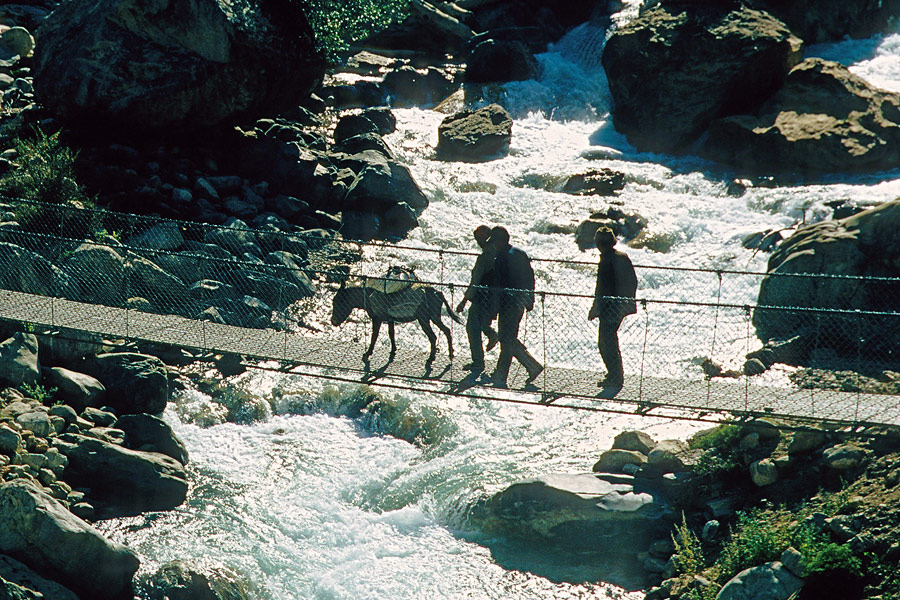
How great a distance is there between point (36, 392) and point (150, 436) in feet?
4.28

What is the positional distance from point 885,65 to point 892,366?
13975 mm

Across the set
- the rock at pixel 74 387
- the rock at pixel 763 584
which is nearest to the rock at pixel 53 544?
the rock at pixel 74 387

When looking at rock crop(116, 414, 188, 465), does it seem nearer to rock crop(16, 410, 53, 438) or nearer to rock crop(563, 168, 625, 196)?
rock crop(16, 410, 53, 438)

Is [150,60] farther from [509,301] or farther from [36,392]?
[509,301]

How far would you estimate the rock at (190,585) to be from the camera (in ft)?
30.1

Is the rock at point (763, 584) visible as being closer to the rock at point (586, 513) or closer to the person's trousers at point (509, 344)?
the rock at point (586, 513)

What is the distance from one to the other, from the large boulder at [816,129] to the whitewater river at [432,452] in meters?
0.62

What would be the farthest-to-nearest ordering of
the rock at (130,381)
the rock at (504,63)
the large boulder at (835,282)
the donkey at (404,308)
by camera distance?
the rock at (504,63), the large boulder at (835,282), the rock at (130,381), the donkey at (404,308)

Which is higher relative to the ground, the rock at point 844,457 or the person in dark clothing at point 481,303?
the person in dark clothing at point 481,303

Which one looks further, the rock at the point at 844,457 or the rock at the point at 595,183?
the rock at the point at 595,183

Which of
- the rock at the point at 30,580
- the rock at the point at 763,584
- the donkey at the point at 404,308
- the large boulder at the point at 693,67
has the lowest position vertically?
the rock at the point at 30,580

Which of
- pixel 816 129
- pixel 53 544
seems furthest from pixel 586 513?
pixel 816 129

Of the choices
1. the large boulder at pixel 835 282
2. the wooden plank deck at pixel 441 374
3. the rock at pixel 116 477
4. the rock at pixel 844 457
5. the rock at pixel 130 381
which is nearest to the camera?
the rock at pixel 844 457

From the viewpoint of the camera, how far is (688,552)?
943 centimetres
